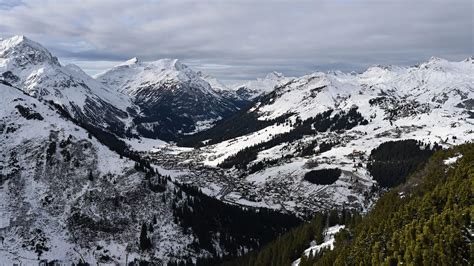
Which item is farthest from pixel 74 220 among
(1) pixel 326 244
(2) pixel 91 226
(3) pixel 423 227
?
(3) pixel 423 227

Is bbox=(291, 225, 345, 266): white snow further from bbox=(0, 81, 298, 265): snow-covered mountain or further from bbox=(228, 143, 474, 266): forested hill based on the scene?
bbox=(0, 81, 298, 265): snow-covered mountain

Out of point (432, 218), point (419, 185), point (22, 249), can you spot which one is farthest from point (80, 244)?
point (432, 218)

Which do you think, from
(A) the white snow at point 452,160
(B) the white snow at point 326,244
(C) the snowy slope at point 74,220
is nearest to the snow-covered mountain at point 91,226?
(C) the snowy slope at point 74,220

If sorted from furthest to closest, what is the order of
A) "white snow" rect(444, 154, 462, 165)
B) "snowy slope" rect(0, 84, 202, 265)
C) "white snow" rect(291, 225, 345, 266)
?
"snowy slope" rect(0, 84, 202, 265) → "white snow" rect(291, 225, 345, 266) → "white snow" rect(444, 154, 462, 165)

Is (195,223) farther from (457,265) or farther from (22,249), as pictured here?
(457,265)

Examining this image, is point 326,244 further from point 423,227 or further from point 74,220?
point 74,220

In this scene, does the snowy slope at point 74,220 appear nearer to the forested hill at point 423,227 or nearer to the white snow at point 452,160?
the forested hill at point 423,227

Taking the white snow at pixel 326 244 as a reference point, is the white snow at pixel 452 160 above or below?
above

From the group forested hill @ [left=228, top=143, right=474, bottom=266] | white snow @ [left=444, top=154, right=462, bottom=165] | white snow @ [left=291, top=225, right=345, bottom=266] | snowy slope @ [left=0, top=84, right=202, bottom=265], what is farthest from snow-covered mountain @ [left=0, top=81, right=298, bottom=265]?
white snow @ [left=444, top=154, right=462, bottom=165]
